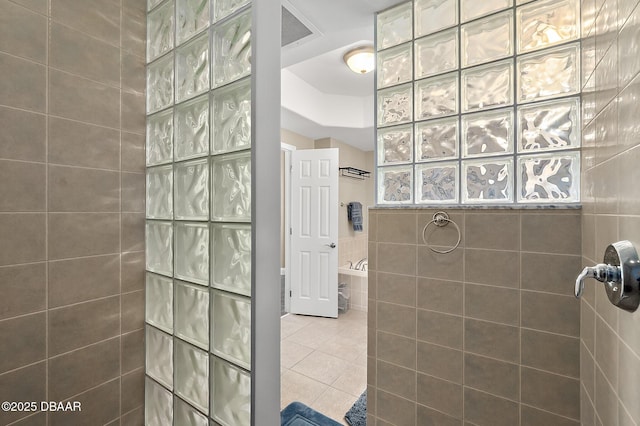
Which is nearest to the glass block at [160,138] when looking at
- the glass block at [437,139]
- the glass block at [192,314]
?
the glass block at [192,314]

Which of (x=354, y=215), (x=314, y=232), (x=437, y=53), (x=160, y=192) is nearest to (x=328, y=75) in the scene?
(x=314, y=232)

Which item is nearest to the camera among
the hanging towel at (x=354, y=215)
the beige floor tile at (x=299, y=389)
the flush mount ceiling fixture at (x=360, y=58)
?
the beige floor tile at (x=299, y=389)

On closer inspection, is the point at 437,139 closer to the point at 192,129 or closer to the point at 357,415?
the point at 192,129

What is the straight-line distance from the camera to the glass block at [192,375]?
35.9 inches

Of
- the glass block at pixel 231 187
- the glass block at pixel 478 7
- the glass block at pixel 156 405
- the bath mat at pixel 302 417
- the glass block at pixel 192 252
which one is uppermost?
the glass block at pixel 478 7

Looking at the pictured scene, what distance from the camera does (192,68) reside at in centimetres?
99

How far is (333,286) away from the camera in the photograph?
11.4 feet

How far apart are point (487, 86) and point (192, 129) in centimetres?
133

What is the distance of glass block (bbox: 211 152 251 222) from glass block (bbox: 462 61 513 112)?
1.16 metres

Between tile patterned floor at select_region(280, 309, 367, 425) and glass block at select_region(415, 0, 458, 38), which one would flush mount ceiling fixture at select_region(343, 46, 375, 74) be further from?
tile patterned floor at select_region(280, 309, 367, 425)

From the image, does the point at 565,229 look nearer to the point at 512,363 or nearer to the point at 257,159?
the point at 512,363

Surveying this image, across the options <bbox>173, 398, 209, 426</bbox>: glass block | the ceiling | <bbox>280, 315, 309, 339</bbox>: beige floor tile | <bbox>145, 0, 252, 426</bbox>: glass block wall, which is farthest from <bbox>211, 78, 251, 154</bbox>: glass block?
<bbox>280, 315, 309, 339</bbox>: beige floor tile

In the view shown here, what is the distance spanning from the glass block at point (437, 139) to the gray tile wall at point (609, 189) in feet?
1.60

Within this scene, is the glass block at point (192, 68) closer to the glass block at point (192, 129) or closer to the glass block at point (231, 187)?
the glass block at point (192, 129)
